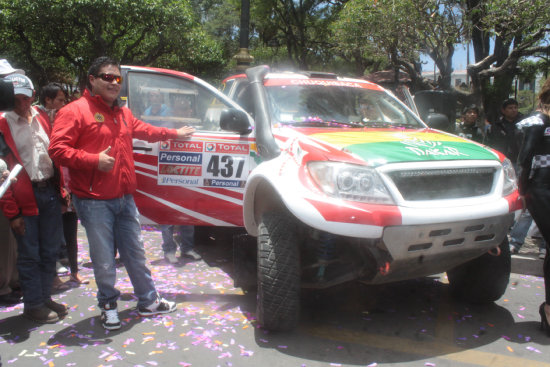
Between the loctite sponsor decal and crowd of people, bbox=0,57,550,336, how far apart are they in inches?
11.0

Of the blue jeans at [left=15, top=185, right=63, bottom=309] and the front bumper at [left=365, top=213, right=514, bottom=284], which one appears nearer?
the front bumper at [left=365, top=213, right=514, bottom=284]

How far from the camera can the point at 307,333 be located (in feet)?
12.0

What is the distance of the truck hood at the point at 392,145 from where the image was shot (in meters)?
3.19

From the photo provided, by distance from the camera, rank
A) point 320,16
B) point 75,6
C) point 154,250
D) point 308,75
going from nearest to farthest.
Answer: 1. point 308,75
2. point 154,250
3. point 75,6
4. point 320,16

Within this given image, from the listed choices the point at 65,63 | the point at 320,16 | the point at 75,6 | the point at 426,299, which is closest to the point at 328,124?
the point at 426,299

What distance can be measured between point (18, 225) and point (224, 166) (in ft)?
5.39

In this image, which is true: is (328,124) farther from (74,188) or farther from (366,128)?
(74,188)

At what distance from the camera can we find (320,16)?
25906 millimetres

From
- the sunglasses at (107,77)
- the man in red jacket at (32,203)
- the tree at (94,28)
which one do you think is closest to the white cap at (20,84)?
the man in red jacket at (32,203)

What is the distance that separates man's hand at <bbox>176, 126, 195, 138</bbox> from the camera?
4160 millimetres

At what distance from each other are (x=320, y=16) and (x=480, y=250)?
957 inches

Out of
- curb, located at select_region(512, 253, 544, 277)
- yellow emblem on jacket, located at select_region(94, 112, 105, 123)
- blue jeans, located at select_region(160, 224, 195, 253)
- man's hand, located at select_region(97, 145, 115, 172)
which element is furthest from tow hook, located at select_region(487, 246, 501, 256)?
blue jeans, located at select_region(160, 224, 195, 253)

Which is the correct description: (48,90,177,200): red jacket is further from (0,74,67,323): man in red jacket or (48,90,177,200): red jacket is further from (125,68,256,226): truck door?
(125,68,256,226): truck door

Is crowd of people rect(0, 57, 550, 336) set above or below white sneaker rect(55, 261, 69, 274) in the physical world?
above
